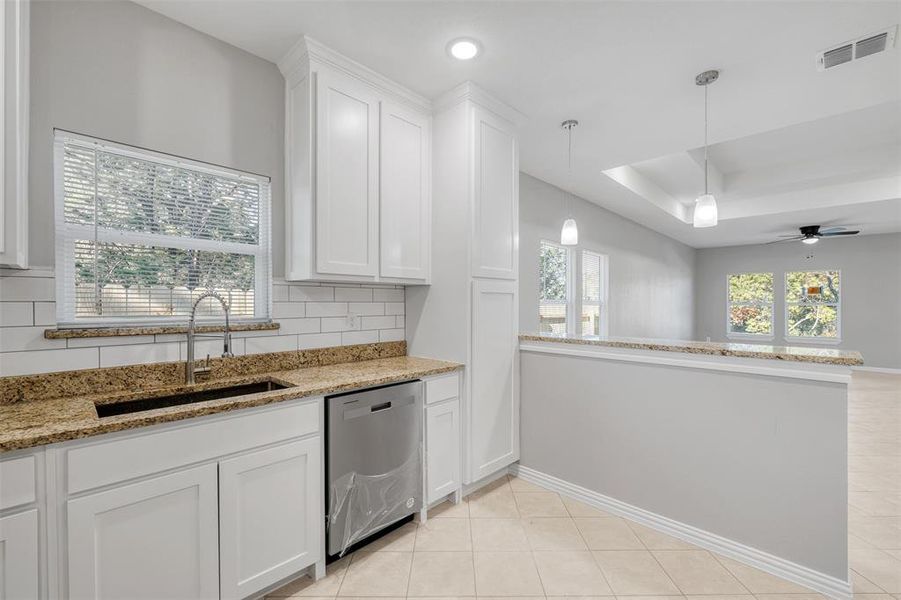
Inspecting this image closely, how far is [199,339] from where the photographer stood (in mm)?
1944

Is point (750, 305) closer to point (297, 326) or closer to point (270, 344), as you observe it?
point (297, 326)

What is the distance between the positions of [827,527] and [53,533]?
2.96m

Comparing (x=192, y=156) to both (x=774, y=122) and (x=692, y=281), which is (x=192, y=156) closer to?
(x=774, y=122)

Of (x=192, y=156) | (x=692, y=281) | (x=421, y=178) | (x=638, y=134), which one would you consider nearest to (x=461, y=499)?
(x=421, y=178)

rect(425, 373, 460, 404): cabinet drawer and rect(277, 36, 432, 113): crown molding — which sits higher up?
rect(277, 36, 432, 113): crown molding

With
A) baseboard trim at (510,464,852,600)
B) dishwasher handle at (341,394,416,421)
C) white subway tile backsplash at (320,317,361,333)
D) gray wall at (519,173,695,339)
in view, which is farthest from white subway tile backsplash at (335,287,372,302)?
gray wall at (519,173,695,339)

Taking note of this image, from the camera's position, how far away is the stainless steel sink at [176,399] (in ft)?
5.44

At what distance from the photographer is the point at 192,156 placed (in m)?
2.01

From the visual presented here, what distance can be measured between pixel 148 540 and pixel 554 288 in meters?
4.15

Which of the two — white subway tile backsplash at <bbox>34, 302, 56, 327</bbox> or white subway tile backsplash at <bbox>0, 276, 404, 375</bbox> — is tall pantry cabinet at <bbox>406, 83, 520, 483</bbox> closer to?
white subway tile backsplash at <bbox>0, 276, 404, 375</bbox>

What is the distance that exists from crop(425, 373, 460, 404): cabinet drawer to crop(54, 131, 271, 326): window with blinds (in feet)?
3.39

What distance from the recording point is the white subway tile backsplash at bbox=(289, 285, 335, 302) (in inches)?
91.9

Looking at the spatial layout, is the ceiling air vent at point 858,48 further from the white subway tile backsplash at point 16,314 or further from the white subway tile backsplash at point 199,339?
the white subway tile backsplash at point 16,314

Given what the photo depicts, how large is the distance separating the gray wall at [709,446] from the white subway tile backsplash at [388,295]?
1.07 meters
